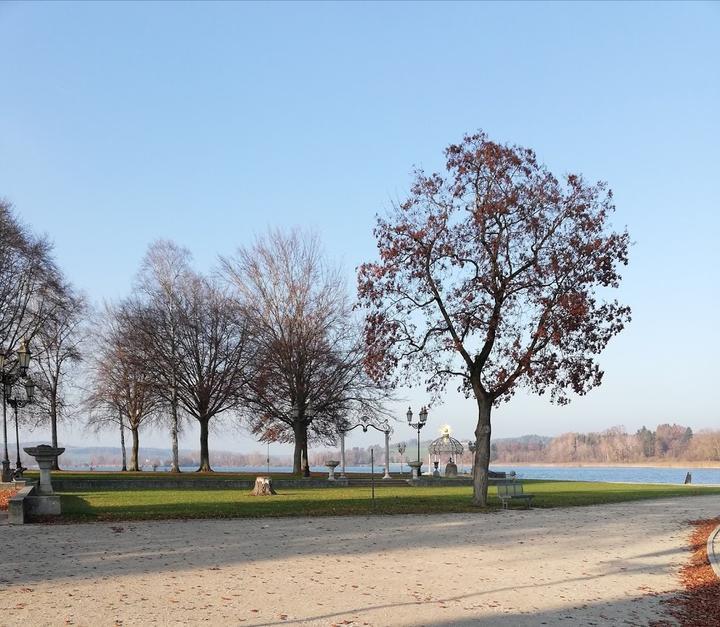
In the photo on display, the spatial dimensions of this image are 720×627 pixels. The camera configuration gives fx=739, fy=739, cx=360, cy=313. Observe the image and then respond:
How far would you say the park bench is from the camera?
25.1 meters

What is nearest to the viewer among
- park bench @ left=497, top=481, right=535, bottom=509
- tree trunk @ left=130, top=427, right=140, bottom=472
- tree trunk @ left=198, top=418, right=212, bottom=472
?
park bench @ left=497, top=481, right=535, bottom=509

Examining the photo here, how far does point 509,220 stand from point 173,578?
18.0 meters

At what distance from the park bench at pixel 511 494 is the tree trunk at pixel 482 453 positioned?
0.64 meters

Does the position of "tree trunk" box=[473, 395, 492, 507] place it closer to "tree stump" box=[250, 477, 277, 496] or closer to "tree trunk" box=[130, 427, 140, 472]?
"tree stump" box=[250, 477, 277, 496]

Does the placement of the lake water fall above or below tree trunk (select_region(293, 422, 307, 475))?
below

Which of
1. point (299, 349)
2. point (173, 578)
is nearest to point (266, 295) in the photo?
point (299, 349)

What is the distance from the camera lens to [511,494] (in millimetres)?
25422

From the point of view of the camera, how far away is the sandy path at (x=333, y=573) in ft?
29.4

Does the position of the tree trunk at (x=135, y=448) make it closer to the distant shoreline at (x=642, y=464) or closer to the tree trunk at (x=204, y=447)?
the tree trunk at (x=204, y=447)

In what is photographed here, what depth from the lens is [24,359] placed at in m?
27.5

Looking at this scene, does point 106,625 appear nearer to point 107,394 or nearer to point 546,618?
point 546,618

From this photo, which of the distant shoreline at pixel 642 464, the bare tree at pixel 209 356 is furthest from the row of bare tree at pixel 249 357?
the distant shoreline at pixel 642 464

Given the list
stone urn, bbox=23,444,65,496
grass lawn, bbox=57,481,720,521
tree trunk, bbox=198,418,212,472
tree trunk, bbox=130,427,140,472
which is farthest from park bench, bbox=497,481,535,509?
tree trunk, bbox=130,427,140,472

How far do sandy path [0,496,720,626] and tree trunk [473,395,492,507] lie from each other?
6.09 m
